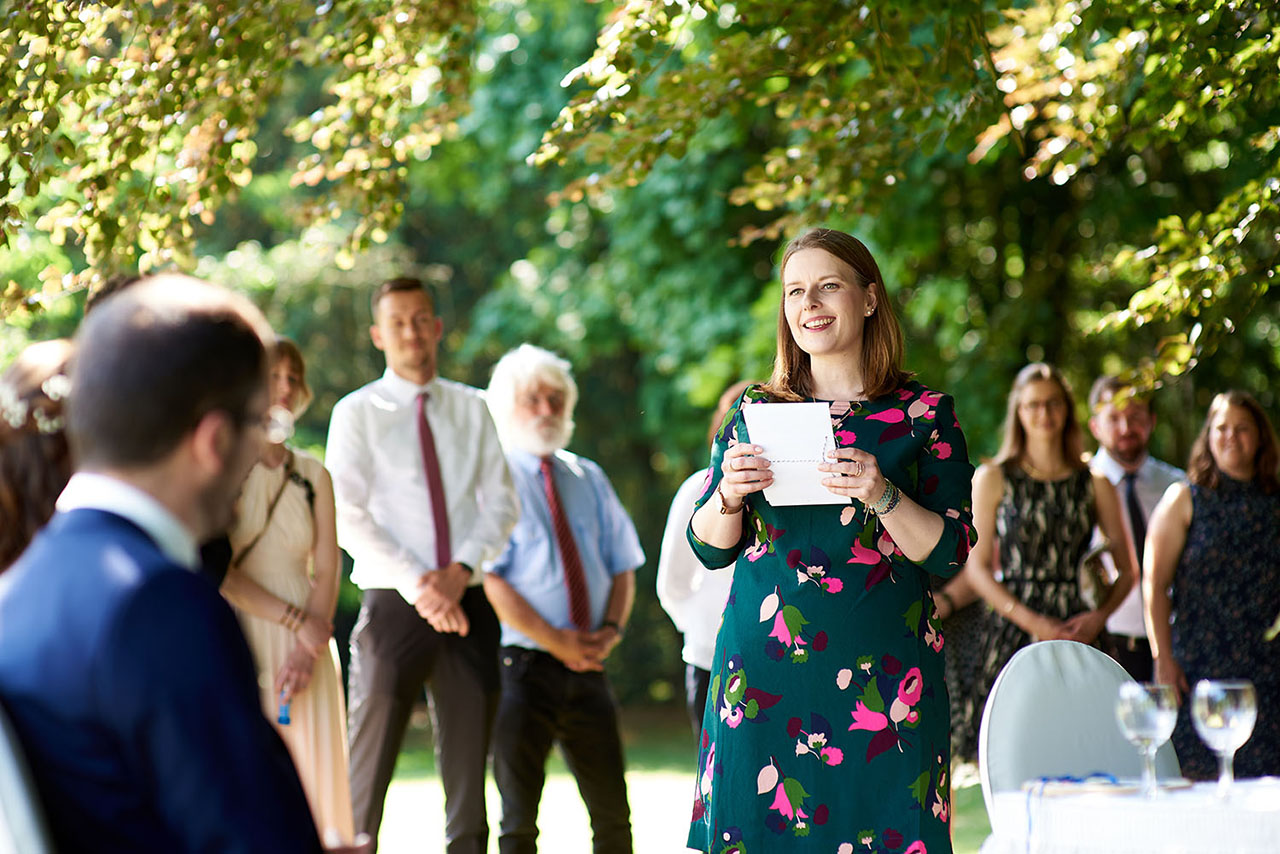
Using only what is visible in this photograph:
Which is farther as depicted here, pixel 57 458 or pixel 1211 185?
pixel 1211 185

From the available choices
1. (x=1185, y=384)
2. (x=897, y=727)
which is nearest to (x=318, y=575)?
(x=897, y=727)

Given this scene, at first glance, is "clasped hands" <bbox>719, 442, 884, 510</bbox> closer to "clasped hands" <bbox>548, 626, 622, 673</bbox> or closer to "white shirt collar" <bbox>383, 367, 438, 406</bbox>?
"clasped hands" <bbox>548, 626, 622, 673</bbox>

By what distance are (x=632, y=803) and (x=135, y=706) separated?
356 inches

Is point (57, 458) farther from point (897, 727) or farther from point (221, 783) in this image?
point (897, 727)

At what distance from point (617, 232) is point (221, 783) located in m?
11.5

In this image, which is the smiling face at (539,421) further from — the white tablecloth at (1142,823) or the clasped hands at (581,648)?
the white tablecloth at (1142,823)

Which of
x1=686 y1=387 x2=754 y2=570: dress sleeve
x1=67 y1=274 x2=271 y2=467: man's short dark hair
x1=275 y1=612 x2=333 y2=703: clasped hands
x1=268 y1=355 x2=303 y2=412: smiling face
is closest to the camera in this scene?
x1=67 y1=274 x2=271 y2=467: man's short dark hair

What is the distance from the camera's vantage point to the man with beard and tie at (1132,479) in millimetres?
6676

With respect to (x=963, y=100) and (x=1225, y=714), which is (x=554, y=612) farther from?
(x=1225, y=714)

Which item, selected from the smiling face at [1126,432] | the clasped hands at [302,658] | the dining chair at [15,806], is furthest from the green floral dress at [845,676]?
the smiling face at [1126,432]

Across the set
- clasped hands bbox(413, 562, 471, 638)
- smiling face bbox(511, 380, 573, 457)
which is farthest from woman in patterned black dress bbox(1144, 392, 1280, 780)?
clasped hands bbox(413, 562, 471, 638)

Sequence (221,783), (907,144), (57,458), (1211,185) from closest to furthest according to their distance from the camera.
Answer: (221,783) < (57,458) < (907,144) < (1211,185)

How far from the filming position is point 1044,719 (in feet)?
11.1

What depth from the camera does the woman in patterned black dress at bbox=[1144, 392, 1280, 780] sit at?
602 cm
